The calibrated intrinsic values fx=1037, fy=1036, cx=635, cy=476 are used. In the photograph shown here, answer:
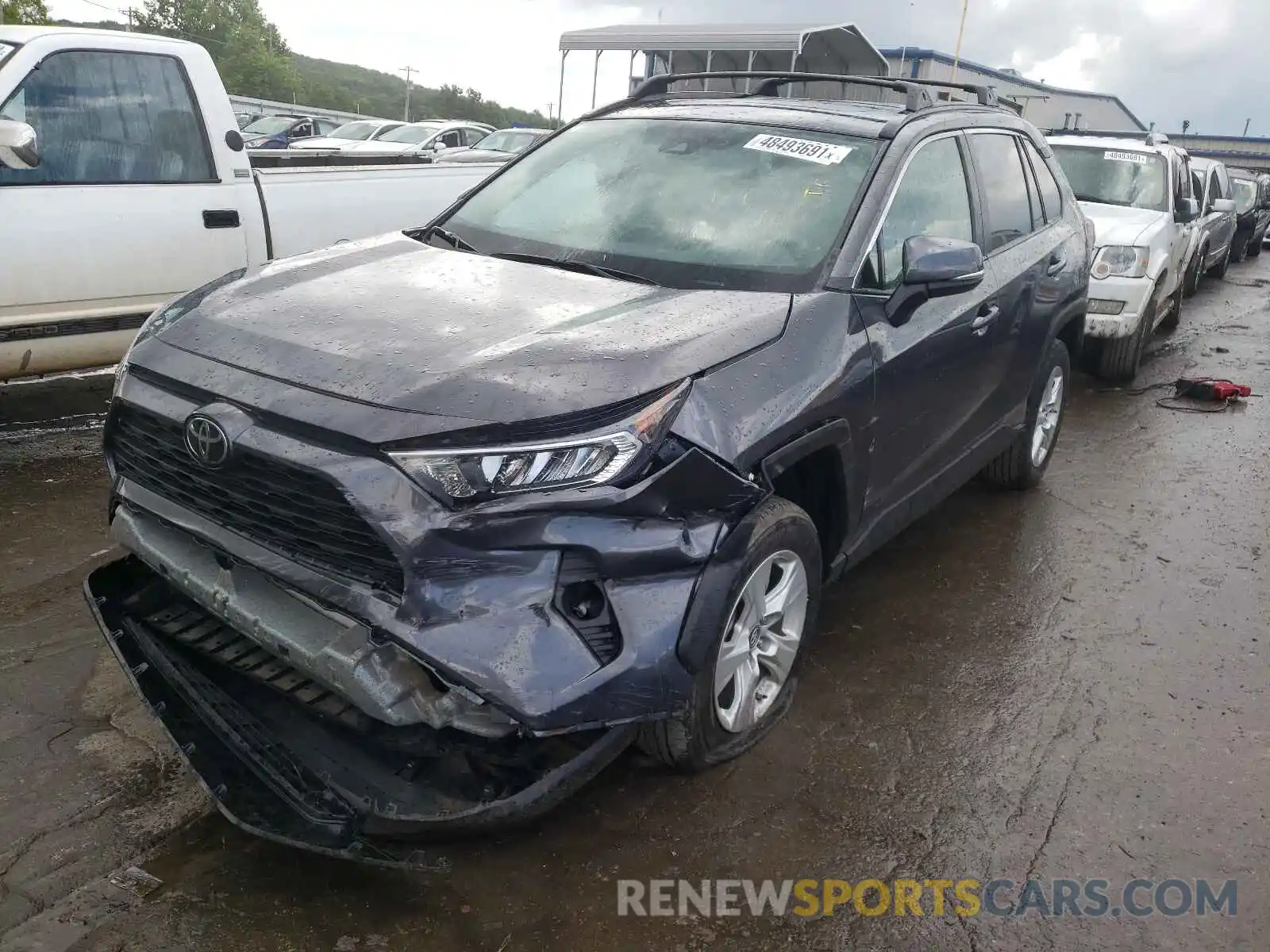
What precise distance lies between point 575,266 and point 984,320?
166 centimetres

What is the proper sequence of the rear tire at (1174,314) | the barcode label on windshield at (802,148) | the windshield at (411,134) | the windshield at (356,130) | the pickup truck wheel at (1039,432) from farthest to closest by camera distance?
the windshield at (356,130), the windshield at (411,134), the rear tire at (1174,314), the pickup truck wheel at (1039,432), the barcode label on windshield at (802,148)

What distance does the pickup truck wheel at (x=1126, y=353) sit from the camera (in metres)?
7.87

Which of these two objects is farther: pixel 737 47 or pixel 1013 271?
pixel 737 47

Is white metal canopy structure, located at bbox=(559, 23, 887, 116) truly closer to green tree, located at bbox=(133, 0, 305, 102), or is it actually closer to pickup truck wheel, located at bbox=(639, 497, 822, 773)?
pickup truck wheel, located at bbox=(639, 497, 822, 773)

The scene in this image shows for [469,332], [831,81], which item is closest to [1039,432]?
[831,81]

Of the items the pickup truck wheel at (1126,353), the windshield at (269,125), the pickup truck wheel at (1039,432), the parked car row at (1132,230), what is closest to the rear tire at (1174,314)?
the parked car row at (1132,230)

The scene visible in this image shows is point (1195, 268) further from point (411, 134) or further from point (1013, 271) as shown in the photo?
point (411, 134)

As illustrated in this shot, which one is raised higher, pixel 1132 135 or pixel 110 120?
pixel 1132 135

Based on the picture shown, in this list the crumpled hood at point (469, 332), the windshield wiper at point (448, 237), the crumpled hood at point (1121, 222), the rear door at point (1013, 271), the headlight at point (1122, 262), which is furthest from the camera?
the crumpled hood at point (1121, 222)

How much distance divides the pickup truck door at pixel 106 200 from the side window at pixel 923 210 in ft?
11.4

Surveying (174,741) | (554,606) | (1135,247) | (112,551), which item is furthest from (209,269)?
(1135,247)

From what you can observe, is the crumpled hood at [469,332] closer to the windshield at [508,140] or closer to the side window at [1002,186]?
the side window at [1002,186]

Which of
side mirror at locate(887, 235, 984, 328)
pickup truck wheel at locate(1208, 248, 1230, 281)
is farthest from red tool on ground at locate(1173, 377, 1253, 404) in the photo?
pickup truck wheel at locate(1208, 248, 1230, 281)

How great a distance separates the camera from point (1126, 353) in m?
7.91
